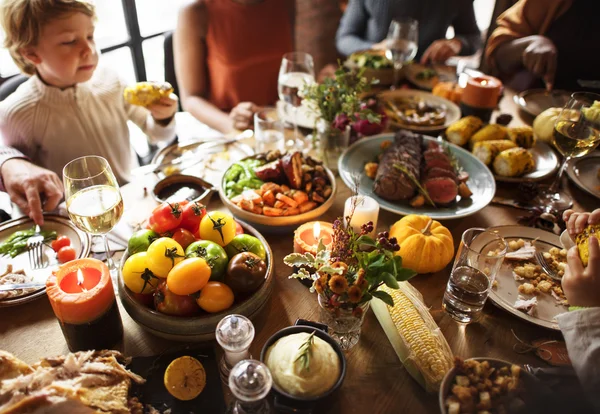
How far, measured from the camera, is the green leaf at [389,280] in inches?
33.1

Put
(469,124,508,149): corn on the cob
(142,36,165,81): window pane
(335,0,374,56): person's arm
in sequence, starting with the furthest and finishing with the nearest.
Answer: (142,36,165,81): window pane, (335,0,374,56): person's arm, (469,124,508,149): corn on the cob

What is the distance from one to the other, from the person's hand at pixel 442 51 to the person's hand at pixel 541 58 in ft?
1.54

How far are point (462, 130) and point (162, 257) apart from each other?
1483 mm

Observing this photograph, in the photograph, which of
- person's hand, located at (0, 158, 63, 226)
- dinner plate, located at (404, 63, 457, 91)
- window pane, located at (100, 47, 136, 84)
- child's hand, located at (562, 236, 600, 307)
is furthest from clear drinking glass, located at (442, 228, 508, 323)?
window pane, located at (100, 47, 136, 84)

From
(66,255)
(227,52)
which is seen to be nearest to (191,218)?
(66,255)

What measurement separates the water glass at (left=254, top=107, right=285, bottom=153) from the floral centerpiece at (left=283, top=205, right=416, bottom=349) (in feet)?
2.87

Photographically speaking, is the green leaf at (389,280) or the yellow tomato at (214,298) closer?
the green leaf at (389,280)

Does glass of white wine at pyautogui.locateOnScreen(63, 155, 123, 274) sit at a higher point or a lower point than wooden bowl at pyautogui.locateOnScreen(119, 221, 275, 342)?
higher

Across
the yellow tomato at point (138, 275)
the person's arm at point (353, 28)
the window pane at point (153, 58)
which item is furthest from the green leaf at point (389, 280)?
the window pane at point (153, 58)

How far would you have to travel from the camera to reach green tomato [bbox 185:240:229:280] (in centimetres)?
103

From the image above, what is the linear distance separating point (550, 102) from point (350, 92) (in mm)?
1332

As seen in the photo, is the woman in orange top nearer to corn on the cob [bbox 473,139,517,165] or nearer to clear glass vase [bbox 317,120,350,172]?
clear glass vase [bbox 317,120,350,172]

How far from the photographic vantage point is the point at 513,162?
5.49 ft

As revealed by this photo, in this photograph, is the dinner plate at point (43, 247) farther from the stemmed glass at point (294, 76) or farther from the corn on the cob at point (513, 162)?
the corn on the cob at point (513, 162)
